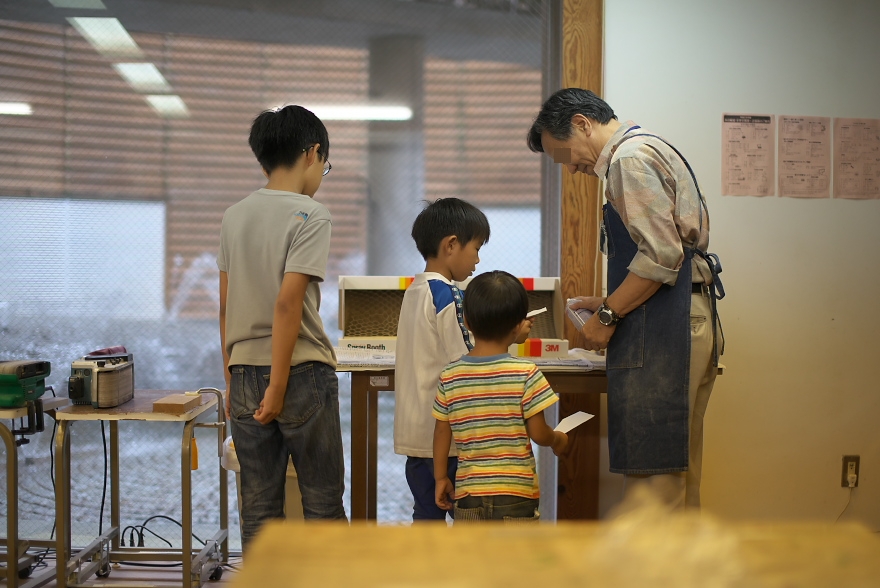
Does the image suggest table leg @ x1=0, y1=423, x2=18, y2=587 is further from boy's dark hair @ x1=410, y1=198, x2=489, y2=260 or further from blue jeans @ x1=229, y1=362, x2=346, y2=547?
boy's dark hair @ x1=410, y1=198, x2=489, y2=260

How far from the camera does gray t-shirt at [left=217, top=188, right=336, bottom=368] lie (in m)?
1.89

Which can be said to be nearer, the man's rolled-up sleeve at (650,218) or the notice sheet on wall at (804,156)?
the man's rolled-up sleeve at (650,218)

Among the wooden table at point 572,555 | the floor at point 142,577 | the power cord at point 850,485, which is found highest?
the wooden table at point 572,555

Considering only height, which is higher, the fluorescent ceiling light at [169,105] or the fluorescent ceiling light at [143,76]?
the fluorescent ceiling light at [143,76]

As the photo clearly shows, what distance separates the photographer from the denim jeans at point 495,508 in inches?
70.4

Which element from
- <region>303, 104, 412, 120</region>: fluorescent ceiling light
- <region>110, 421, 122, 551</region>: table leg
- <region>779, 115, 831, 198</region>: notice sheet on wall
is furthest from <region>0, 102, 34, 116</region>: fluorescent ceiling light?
<region>779, 115, 831, 198</region>: notice sheet on wall

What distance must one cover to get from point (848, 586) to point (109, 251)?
9.83 ft

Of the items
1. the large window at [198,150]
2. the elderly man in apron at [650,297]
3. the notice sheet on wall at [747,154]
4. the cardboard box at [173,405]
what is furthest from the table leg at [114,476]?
the notice sheet on wall at [747,154]

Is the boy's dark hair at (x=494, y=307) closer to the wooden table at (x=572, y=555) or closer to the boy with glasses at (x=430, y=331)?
the boy with glasses at (x=430, y=331)

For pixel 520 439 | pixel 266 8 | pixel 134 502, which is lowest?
pixel 134 502

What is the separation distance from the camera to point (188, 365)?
3.26m

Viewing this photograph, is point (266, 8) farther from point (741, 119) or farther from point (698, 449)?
point (698, 449)

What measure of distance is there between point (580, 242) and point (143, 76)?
1.95m

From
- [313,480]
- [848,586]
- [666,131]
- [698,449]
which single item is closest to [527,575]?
[848,586]
